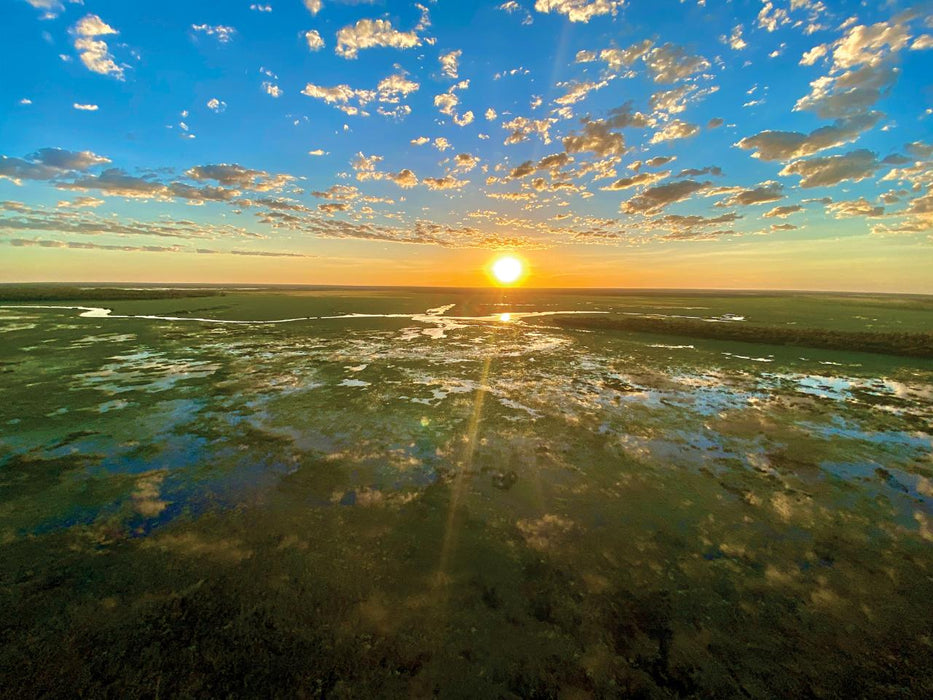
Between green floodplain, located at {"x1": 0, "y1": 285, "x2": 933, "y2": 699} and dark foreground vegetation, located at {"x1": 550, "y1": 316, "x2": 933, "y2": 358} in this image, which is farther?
dark foreground vegetation, located at {"x1": 550, "y1": 316, "x2": 933, "y2": 358}

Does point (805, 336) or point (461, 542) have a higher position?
point (805, 336)

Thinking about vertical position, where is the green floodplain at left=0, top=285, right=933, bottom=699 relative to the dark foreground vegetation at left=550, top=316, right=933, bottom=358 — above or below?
below

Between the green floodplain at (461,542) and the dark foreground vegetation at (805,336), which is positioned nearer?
the green floodplain at (461,542)

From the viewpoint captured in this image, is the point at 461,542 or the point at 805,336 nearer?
the point at 461,542

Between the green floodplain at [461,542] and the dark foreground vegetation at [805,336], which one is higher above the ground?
the dark foreground vegetation at [805,336]

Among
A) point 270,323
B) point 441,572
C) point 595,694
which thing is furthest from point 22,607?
point 270,323
